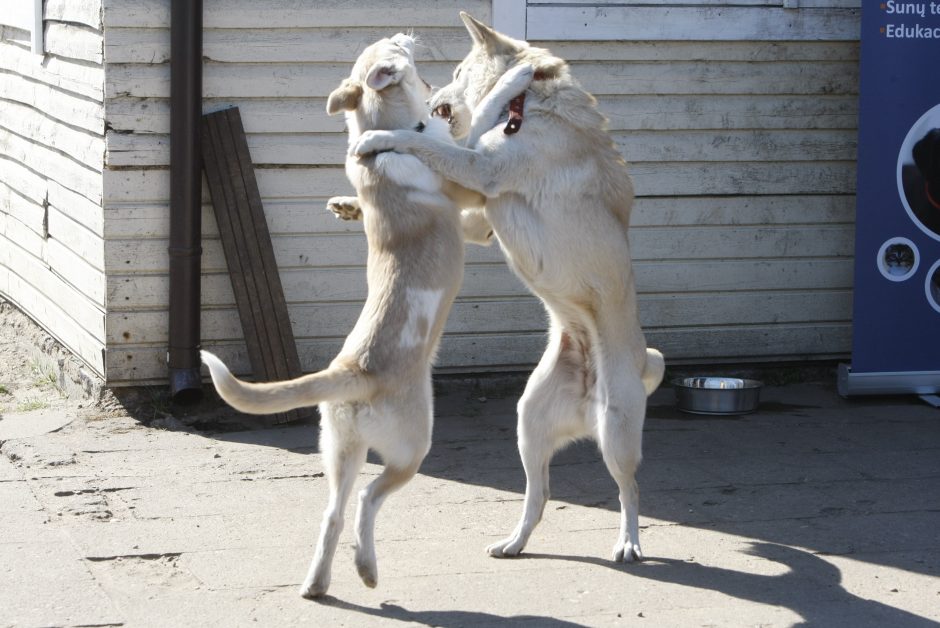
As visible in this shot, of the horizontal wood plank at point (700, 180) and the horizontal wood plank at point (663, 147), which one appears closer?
the horizontal wood plank at point (663, 147)

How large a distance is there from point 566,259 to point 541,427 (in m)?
0.70

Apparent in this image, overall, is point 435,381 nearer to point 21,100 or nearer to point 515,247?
point 515,247

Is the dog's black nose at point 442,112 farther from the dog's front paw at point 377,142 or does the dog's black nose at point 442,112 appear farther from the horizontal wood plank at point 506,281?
the horizontal wood plank at point 506,281

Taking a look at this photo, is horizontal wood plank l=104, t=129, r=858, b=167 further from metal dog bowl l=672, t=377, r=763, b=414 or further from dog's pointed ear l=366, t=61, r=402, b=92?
dog's pointed ear l=366, t=61, r=402, b=92

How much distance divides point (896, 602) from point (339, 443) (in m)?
2.14

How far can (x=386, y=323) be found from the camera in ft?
14.5

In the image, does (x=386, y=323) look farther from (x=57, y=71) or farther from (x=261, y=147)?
(x=57, y=71)

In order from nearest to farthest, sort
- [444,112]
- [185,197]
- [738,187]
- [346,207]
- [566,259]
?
[566,259]
[346,207]
[444,112]
[185,197]
[738,187]

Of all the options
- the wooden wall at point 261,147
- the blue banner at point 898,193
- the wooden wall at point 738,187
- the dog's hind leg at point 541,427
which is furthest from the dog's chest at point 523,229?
the blue banner at point 898,193

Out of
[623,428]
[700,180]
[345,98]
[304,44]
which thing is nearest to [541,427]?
[623,428]

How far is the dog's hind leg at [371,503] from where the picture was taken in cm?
429

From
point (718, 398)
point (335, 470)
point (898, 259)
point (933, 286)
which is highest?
point (898, 259)

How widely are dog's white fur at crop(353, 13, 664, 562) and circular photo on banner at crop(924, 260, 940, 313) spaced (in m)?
3.22

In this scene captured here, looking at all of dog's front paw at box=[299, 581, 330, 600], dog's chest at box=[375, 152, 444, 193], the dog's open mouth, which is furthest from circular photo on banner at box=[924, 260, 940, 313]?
dog's front paw at box=[299, 581, 330, 600]
